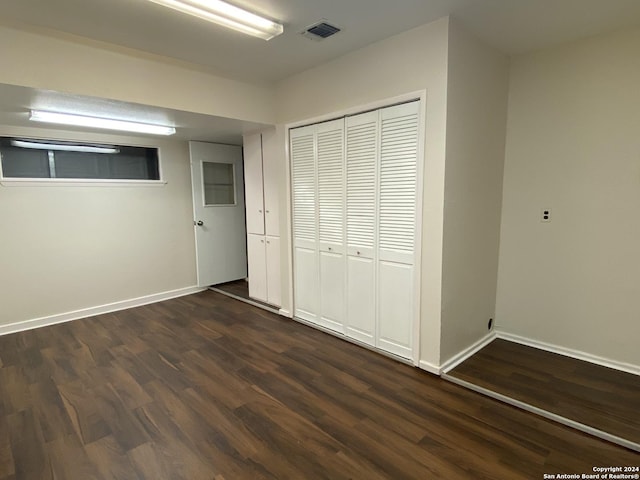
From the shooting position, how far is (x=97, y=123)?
3453 mm

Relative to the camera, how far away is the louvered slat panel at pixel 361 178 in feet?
9.46

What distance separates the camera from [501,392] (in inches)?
93.3

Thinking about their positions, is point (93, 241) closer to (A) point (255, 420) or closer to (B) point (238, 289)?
(B) point (238, 289)

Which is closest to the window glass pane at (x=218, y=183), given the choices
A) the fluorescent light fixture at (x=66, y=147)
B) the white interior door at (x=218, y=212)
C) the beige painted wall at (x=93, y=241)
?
the white interior door at (x=218, y=212)

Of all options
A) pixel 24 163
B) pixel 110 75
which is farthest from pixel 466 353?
pixel 24 163

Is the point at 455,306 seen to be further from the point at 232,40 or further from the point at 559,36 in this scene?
the point at 232,40

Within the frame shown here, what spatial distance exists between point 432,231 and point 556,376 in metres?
1.46

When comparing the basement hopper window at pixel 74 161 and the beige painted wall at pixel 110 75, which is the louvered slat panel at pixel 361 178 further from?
the basement hopper window at pixel 74 161

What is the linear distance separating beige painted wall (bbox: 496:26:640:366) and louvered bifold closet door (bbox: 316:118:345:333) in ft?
5.09

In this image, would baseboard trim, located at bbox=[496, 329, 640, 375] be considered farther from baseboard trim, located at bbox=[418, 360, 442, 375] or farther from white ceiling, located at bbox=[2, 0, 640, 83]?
white ceiling, located at bbox=[2, 0, 640, 83]

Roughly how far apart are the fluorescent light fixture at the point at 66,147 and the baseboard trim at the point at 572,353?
4.92 m

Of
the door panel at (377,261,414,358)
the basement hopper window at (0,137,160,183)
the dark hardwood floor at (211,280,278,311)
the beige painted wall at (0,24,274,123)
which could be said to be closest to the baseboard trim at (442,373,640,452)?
the door panel at (377,261,414,358)

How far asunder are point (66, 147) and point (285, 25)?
3.11 metres

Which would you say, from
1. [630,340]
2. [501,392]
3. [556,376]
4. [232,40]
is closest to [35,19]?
[232,40]
